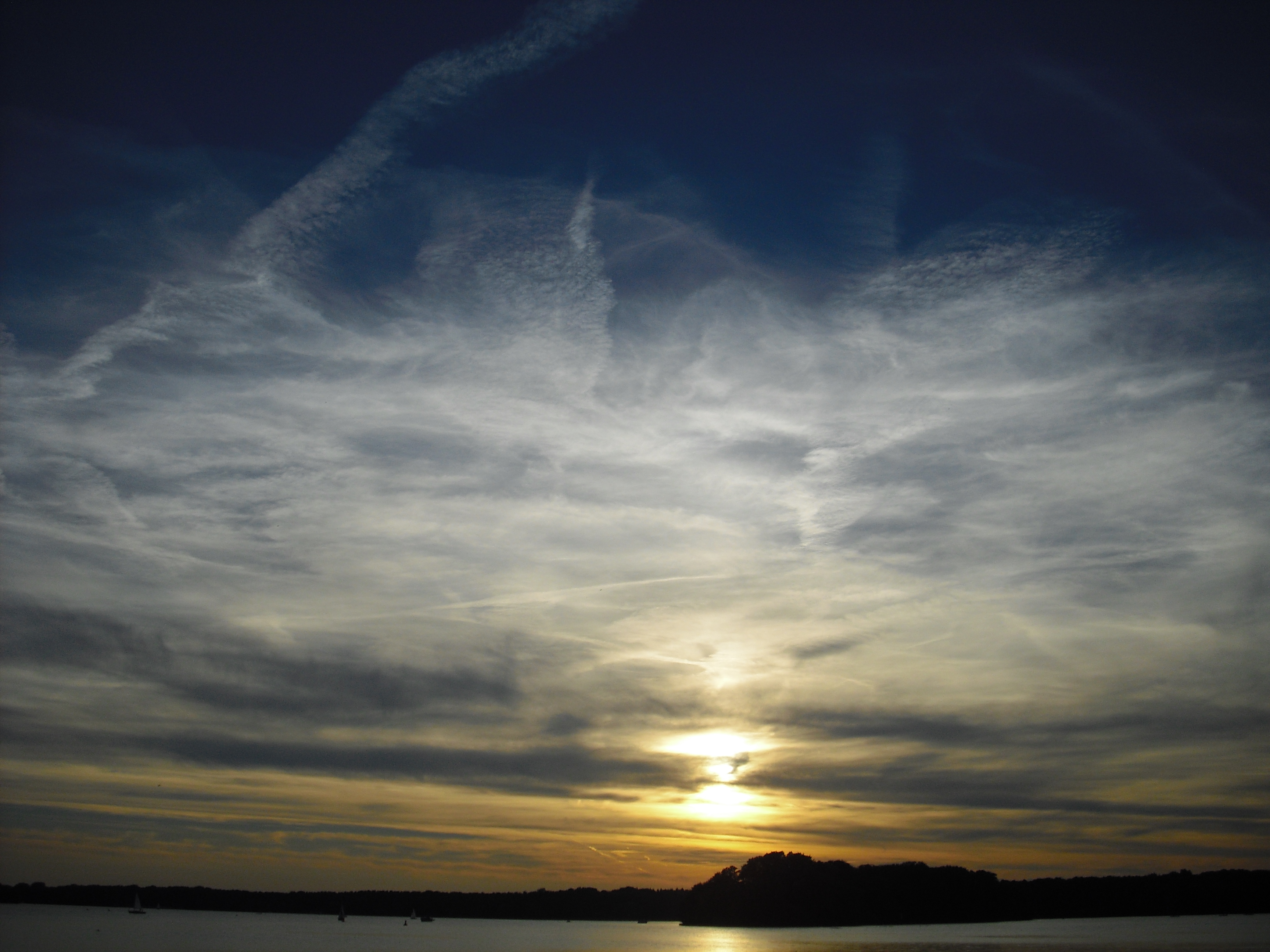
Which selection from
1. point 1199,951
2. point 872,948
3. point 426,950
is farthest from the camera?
point 426,950

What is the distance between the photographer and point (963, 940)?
17825 cm

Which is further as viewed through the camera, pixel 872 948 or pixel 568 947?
pixel 568 947

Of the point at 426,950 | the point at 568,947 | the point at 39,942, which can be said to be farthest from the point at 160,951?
the point at 568,947

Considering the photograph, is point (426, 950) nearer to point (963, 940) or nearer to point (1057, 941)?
point (963, 940)

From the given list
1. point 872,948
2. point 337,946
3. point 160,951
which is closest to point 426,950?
point 337,946

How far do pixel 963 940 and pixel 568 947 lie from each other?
8270 centimetres

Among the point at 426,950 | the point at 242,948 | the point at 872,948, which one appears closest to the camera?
the point at 872,948

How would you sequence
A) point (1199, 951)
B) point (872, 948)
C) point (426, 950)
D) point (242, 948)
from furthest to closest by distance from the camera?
1. point (426, 950)
2. point (242, 948)
3. point (872, 948)
4. point (1199, 951)

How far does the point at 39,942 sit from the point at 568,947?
10412 cm

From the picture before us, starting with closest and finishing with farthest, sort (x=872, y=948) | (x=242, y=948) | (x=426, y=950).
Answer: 1. (x=872, y=948)
2. (x=242, y=948)
3. (x=426, y=950)

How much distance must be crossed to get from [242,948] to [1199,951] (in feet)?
543

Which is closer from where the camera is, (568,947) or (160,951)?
(160,951)

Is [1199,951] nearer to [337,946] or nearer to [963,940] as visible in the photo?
[963,940]

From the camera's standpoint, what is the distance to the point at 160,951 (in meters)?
159
